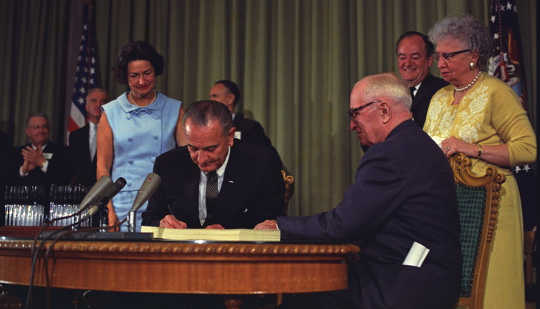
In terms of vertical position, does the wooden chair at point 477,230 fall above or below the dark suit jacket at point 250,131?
below

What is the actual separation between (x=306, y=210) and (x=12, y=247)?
433 centimetres

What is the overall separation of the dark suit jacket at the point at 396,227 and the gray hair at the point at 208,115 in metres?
0.63

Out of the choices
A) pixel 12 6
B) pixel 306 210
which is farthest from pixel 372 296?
pixel 12 6

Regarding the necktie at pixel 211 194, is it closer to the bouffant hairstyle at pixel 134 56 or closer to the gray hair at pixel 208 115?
the gray hair at pixel 208 115

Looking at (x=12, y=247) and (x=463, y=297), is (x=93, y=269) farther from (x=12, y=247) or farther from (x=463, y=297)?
(x=463, y=297)

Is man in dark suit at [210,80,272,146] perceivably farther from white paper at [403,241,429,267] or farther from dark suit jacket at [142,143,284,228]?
white paper at [403,241,429,267]

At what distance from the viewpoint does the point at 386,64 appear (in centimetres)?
564

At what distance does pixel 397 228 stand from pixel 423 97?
206cm

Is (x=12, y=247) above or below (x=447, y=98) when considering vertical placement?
below

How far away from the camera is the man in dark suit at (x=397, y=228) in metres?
1.85

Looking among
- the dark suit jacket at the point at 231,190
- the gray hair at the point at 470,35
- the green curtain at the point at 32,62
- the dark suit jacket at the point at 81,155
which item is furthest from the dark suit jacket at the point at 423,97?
the green curtain at the point at 32,62

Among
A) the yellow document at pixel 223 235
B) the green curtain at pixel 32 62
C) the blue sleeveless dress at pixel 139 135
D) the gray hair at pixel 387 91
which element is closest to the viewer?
the yellow document at pixel 223 235

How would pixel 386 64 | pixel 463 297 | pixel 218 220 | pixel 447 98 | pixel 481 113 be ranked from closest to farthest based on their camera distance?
pixel 463 297
pixel 218 220
pixel 481 113
pixel 447 98
pixel 386 64

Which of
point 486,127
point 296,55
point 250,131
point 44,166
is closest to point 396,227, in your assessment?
point 486,127
